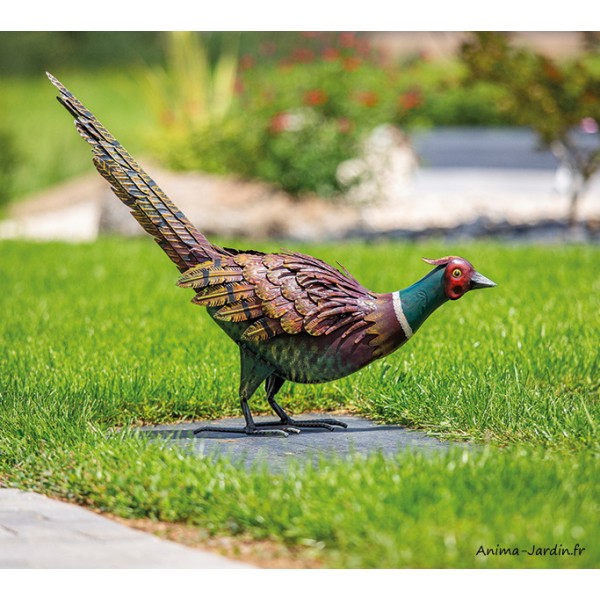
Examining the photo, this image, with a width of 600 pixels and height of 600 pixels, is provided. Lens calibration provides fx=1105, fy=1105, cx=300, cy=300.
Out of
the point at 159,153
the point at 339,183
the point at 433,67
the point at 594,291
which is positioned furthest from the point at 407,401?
the point at 433,67

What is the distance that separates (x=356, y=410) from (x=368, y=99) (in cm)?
992

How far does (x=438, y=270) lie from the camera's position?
5133 mm

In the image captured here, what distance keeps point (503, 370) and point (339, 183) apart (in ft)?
31.1

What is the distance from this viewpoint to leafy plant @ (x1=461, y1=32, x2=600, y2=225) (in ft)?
43.5

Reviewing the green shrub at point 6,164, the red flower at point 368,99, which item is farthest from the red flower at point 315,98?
the green shrub at point 6,164

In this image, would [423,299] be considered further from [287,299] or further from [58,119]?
[58,119]

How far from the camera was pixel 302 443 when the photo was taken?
5227 millimetres

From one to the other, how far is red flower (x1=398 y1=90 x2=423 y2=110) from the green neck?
11.4 meters

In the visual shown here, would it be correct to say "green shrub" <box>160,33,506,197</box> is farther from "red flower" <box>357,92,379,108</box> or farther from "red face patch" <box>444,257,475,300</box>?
"red face patch" <box>444,257,475,300</box>

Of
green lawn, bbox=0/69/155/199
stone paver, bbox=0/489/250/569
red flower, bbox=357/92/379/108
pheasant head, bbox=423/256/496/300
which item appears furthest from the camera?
green lawn, bbox=0/69/155/199

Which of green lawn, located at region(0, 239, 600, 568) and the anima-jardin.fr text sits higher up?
green lawn, located at region(0, 239, 600, 568)

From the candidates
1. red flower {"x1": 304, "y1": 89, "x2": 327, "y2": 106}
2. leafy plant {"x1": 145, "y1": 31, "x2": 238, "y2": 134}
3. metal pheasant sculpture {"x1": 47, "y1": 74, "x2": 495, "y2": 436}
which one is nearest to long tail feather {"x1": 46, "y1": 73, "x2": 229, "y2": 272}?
metal pheasant sculpture {"x1": 47, "y1": 74, "x2": 495, "y2": 436}

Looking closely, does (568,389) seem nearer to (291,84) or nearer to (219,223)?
(219,223)

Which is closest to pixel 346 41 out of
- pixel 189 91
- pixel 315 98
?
pixel 315 98
